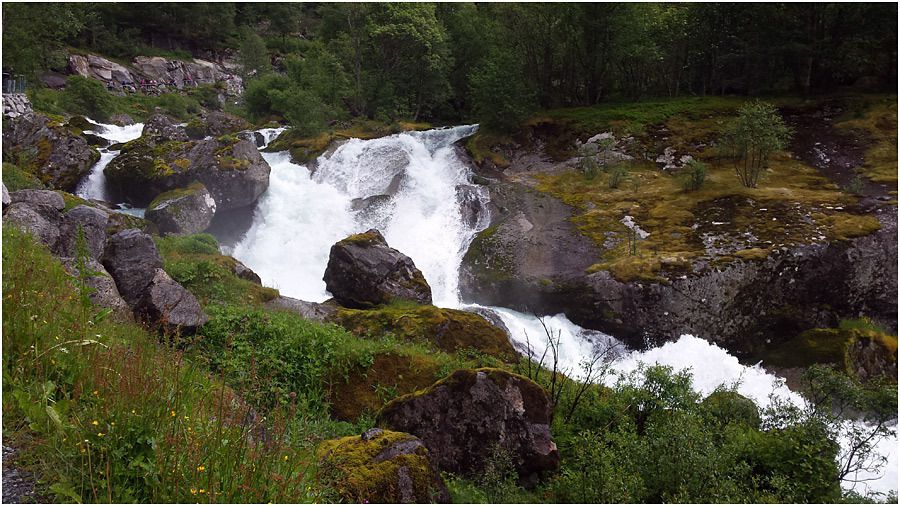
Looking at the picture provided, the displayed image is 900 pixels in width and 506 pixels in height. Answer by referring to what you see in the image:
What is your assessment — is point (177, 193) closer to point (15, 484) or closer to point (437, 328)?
point (437, 328)

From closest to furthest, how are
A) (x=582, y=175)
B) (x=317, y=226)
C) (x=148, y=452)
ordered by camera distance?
(x=148, y=452) → (x=317, y=226) → (x=582, y=175)

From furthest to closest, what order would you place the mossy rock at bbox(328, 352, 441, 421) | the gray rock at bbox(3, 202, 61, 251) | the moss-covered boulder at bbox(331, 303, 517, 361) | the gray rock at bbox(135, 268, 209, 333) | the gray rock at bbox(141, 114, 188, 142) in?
the gray rock at bbox(141, 114, 188, 142) < the moss-covered boulder at bbox(331, 303, 517, 361) < the gray rock at bbox(3, 202, 61, 251) < the gray rock at bbox(135, 268, 209, 333) < the mossy rock at bbox(328, 352, 441, 421)

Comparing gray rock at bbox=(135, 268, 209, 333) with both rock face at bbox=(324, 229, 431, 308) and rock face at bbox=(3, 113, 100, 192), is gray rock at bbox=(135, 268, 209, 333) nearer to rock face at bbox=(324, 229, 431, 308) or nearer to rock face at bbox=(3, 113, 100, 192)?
rock face at bbox=(324, 229, 431, 308)

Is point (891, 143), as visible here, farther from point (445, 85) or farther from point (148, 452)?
point (148, 452)

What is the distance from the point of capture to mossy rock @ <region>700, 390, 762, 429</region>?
8562 millimetres

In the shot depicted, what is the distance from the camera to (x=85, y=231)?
31.6 feet

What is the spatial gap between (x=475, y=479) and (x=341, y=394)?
2.67m

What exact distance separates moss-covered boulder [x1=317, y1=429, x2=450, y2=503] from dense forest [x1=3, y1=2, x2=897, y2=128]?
78.3 ft

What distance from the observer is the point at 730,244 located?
15820mm

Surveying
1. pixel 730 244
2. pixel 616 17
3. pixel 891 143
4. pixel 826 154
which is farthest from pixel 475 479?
pixel 616 17

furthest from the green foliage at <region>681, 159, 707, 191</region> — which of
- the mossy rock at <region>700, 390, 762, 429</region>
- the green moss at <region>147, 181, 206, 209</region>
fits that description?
the green moss at <region>147, 181, 206, 209</region>


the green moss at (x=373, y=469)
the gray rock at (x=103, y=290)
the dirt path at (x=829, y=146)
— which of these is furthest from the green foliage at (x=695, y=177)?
the gray rock at (x=103, y=290)

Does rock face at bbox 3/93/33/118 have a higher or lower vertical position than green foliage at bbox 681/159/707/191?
higher

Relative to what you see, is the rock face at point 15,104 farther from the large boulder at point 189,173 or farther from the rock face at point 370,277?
the rock face at point 370,277
